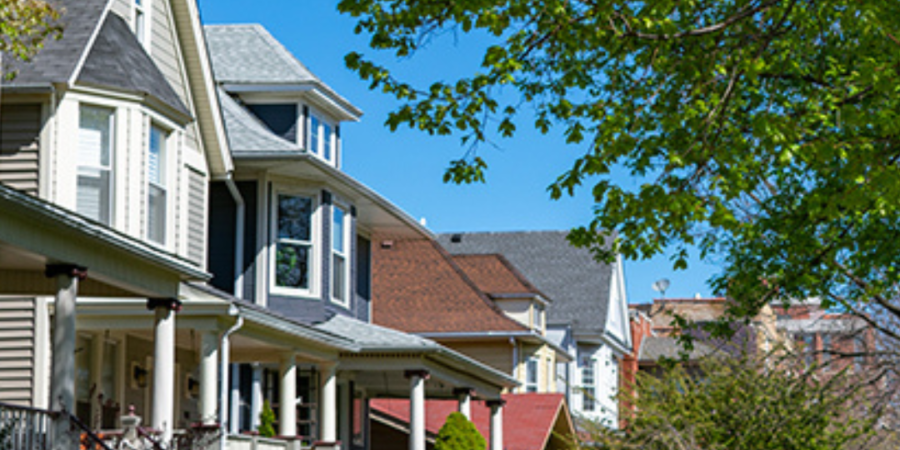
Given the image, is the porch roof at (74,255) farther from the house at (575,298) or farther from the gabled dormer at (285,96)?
the house at (575,298)

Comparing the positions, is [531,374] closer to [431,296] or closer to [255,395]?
[431,296]

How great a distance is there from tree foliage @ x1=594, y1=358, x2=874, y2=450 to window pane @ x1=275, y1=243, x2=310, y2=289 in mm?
7744

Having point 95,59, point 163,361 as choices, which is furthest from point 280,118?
point 163,361

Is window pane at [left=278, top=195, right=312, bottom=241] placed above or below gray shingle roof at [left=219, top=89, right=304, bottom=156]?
below

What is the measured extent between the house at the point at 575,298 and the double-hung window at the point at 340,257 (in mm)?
26983

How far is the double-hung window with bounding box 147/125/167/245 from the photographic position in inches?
866

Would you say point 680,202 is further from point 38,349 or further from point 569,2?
point 38,349

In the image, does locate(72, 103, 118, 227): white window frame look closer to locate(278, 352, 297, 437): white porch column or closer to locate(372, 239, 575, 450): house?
locate(278, 352, 297, 437): white porch column

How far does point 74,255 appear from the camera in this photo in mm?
15773

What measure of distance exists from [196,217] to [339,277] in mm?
5899

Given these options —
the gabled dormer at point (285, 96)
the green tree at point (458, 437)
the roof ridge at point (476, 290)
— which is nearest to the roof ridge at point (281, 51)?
the gabled dormer at point (285, 96)

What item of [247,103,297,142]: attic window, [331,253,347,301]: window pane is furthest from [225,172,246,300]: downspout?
[331,253,347,301]: window pane

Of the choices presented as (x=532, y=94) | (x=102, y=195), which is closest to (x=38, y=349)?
(x=102, y=195)

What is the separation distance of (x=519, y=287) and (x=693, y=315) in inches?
1811
